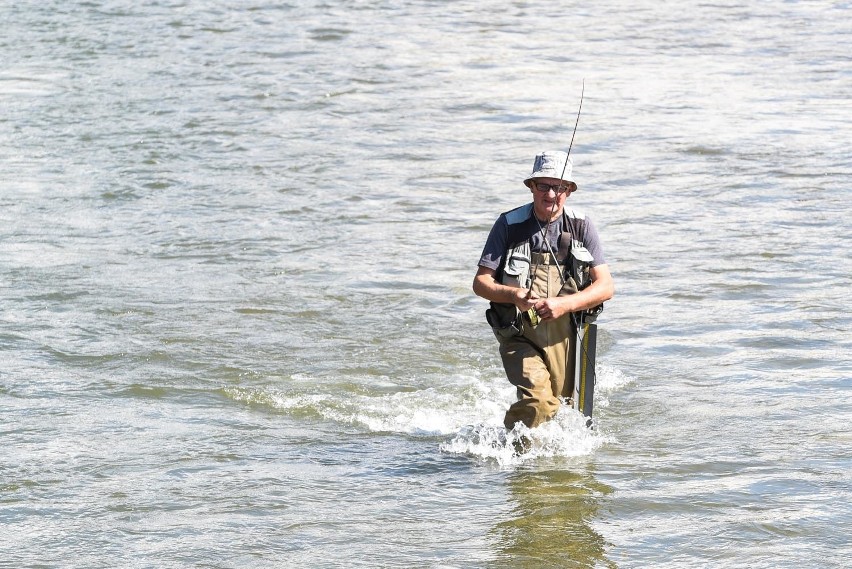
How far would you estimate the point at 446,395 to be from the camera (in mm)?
10320

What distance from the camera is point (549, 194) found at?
7.86 meters

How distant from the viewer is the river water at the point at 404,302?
7.62 metres

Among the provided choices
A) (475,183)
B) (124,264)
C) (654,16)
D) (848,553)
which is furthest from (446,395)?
(654,16)

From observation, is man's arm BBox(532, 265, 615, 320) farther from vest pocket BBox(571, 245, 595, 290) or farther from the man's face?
the man's face

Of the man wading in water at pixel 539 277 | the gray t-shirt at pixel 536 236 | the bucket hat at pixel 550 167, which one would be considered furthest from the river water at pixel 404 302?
the bucket hat at pixel 550 167

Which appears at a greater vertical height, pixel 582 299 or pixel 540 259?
pixel 540 259

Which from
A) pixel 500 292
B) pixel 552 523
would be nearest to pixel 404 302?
pixel 500 292

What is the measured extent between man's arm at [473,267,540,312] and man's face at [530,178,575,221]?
432 mm

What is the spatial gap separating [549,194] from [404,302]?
509 cm

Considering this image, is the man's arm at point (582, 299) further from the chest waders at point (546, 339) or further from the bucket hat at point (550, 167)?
the bucket hat at point (550, 167)

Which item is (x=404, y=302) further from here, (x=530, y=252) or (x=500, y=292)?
(x=500, y=292)

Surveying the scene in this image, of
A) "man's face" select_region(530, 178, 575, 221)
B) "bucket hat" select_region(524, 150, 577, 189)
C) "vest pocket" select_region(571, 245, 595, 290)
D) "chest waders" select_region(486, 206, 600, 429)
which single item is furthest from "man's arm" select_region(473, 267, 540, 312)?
"bucket hat" select_region(524, 150, 577, 189)

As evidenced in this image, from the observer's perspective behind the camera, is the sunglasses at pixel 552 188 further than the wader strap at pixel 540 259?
No

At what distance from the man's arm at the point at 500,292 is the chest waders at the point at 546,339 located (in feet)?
0.33
